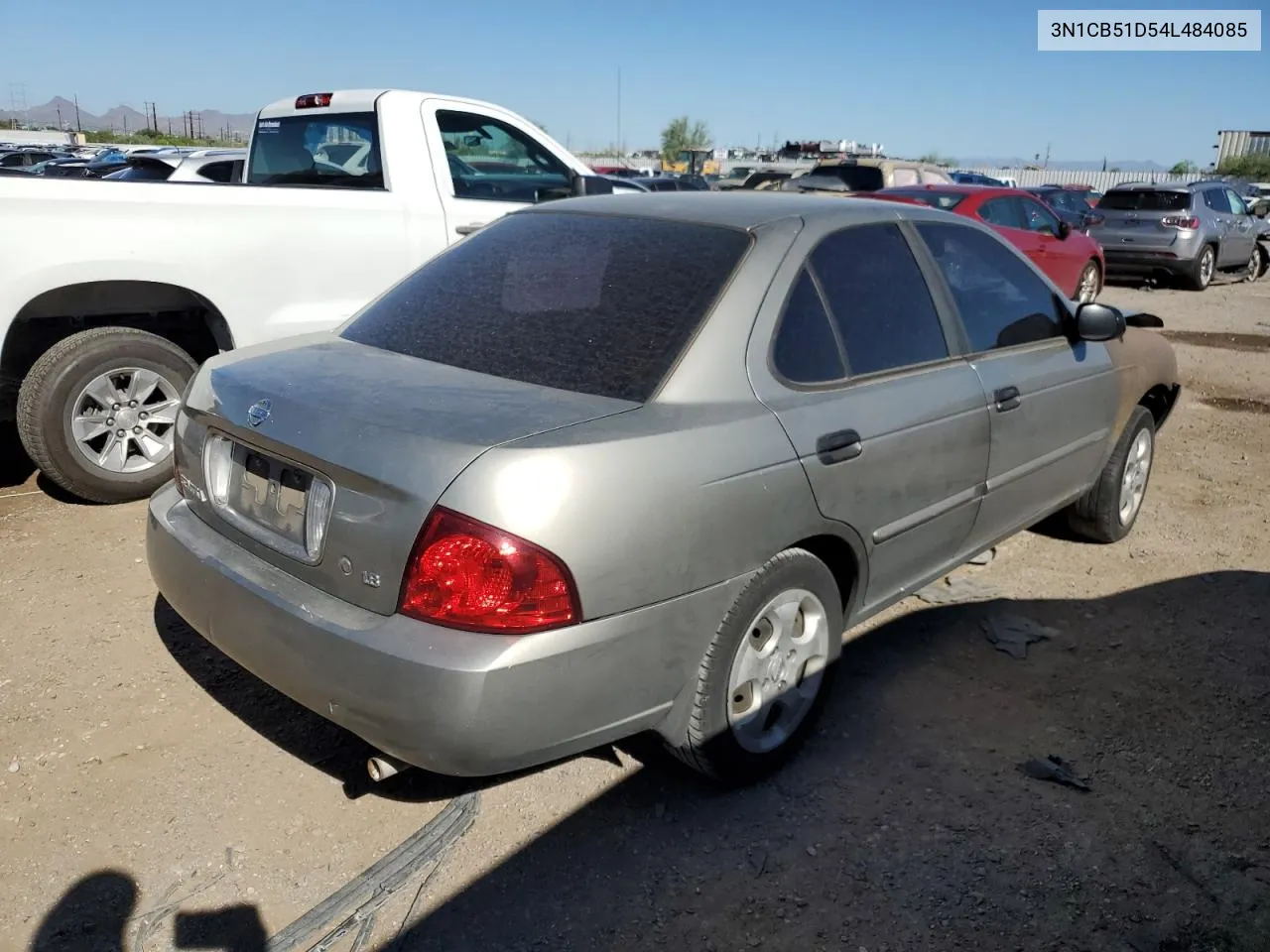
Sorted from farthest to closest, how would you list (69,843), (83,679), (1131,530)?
(1131,530), (83,679), (69,843)

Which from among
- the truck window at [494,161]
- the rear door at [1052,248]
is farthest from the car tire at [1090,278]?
the truck window at [494,161]

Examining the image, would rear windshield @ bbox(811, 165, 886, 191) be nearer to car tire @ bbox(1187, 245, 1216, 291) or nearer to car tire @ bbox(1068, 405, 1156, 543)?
car tire @ bbox(1187, 245, 1216, 291)

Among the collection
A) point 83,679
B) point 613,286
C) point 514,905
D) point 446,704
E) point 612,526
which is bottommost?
point 514,905

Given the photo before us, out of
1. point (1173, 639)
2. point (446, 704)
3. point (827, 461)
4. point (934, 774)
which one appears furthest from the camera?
point (1173, 639)

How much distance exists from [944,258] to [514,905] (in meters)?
2.62

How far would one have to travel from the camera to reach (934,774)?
3.05 meters

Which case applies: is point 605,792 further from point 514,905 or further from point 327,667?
point 327,667

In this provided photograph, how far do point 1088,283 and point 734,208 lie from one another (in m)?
11.5

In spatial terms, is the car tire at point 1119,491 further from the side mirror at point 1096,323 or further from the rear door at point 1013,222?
the rear door at point 1013,222

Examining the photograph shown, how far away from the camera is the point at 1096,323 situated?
4.02 meters

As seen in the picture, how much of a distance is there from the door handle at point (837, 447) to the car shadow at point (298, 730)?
1135 millimetres

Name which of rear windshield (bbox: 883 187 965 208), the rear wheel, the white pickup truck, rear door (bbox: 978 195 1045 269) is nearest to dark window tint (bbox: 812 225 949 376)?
the white pickup truck

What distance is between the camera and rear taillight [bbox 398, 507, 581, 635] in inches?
86.4

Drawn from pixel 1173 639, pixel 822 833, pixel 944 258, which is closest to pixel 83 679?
pixel 822 833
